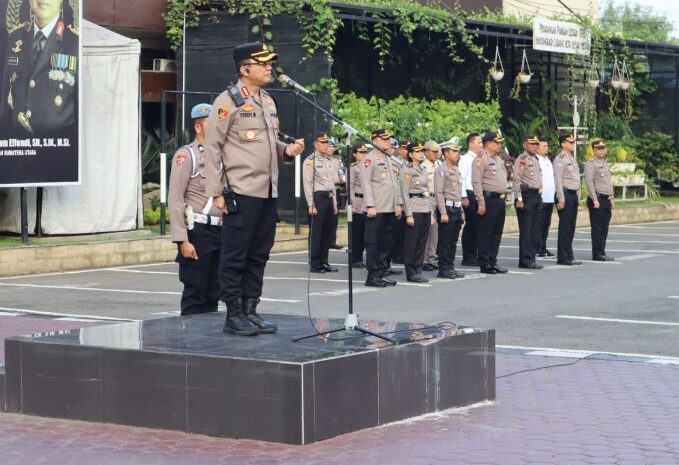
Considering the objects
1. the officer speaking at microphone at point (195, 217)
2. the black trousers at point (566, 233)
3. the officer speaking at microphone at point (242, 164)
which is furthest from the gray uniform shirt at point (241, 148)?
the black trousers at point (566, 233)

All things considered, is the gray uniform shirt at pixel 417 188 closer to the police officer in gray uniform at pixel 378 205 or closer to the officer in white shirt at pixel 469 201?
the police officer in gray uniform at pixel 378 205

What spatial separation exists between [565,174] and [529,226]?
152cm

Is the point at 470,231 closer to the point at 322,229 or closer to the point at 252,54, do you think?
the point at 322,229

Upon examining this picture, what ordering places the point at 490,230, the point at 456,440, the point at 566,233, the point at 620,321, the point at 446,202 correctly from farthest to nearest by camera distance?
the point at 566,233 → the point at 490,230 → the point at 446,202 → the point at 620,321 → the point at 456,440

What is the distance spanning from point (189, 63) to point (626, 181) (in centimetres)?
1253

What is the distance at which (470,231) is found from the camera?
20.3 metres

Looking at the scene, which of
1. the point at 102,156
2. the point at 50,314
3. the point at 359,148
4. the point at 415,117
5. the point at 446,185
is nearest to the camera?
the point at 50,314

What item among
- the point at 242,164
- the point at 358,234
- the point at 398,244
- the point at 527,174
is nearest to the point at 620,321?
the point at 242,164

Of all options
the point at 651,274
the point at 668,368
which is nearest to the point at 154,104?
the point at 651,274

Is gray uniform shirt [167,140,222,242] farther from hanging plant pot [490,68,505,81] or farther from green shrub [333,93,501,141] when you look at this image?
hanging plant pot [490,68,505,81]

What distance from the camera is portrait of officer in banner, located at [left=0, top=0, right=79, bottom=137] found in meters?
19.0

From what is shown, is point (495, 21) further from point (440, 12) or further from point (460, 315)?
point (460, 315)

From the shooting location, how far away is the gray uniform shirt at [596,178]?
21109mm

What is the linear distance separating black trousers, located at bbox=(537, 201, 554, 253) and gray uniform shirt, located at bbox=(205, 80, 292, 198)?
12.1 meters
